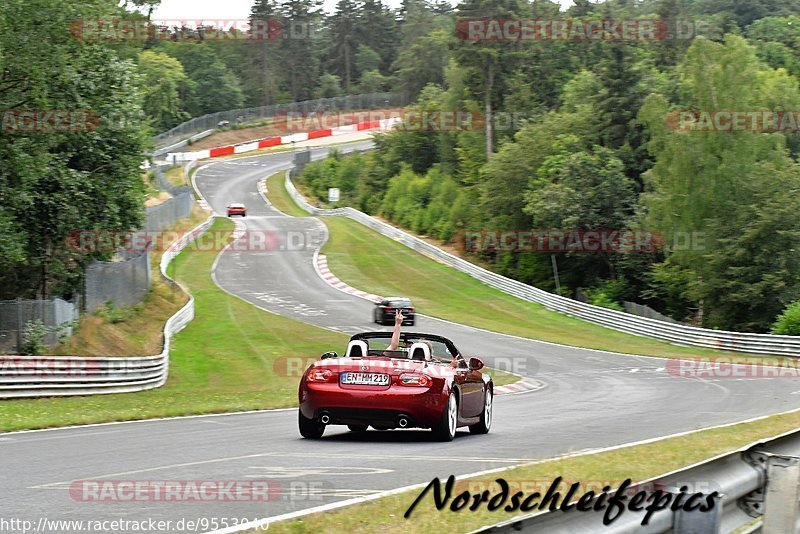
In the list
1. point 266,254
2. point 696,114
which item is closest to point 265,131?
point 266,254

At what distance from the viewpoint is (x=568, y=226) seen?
59.6 meters

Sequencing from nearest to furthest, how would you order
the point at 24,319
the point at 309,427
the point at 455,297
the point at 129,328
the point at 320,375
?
the point at 320,375
the point at 309,427
the point at 24,319
the point at 129,328
the point at 455,297

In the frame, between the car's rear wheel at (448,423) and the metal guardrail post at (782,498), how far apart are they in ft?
21.4

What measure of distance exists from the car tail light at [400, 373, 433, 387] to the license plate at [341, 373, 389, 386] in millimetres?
186

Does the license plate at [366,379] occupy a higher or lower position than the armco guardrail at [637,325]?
higher

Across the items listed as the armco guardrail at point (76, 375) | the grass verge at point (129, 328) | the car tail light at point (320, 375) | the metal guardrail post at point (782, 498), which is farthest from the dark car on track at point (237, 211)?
the metal guardrail post at point (782, 498)

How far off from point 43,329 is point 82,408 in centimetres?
629

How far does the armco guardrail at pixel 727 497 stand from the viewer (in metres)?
4.71

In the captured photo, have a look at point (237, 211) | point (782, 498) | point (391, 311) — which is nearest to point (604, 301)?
point (391, 311)

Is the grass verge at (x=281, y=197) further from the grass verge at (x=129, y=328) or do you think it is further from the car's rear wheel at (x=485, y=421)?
the car's rear wheel at (x=485, y=421)

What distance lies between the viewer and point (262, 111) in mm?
131625

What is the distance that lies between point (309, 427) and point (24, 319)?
50.5 feet

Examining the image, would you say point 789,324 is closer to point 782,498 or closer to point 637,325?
point 637,325

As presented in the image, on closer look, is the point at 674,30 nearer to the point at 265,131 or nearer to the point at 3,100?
Answer: the point at 265,131
